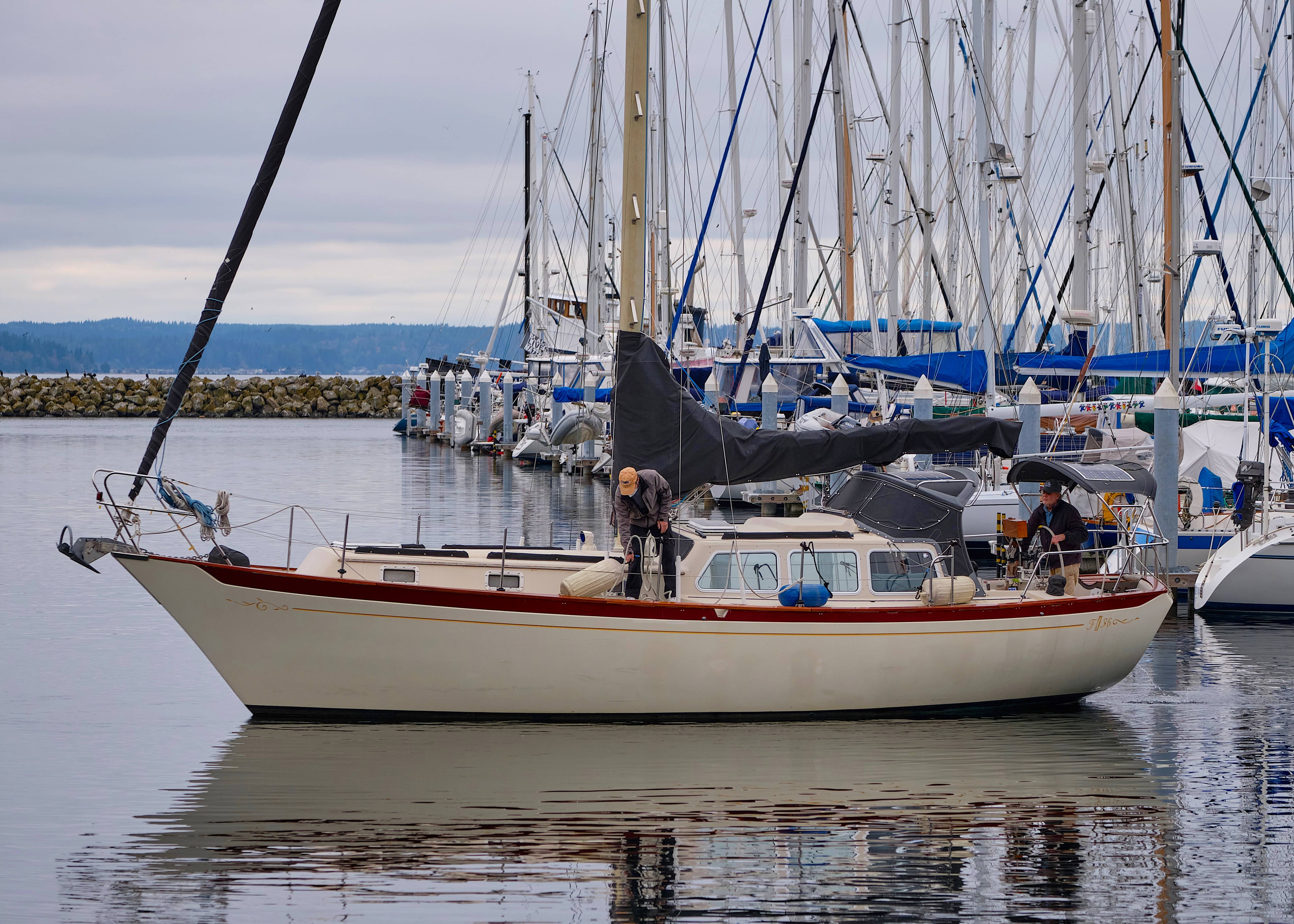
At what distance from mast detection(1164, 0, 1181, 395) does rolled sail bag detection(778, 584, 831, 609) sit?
9.33m

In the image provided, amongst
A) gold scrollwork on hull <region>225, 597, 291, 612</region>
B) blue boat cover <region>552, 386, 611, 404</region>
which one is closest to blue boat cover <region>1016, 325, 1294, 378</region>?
gold scrollwork on hull <region>225, 597, 291, 612</region>

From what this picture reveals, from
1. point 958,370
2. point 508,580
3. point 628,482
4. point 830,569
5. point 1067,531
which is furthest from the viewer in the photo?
point 958,370

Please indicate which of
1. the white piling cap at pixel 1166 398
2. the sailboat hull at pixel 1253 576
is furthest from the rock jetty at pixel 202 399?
the sailboat hull at pixel 1253 576

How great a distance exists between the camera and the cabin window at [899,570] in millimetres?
12406

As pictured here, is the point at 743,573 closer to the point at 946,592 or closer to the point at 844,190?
the point at 946,592

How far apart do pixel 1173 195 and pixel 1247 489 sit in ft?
14.2

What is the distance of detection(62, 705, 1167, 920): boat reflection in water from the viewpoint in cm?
823

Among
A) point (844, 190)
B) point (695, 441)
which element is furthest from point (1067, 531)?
point (844, 190)

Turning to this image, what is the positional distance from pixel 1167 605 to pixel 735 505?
1945 cm

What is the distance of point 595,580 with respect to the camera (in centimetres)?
1141

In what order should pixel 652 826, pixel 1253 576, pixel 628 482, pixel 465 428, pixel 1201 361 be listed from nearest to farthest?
pixel 652 826, pixel 628 482, pixel 1253 576, pixel 1201 361, pixel 465 428

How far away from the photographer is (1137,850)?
30.5 feet

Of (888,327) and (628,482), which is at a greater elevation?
(888,327)

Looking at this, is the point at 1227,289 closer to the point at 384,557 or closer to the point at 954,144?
the point at 954,144
